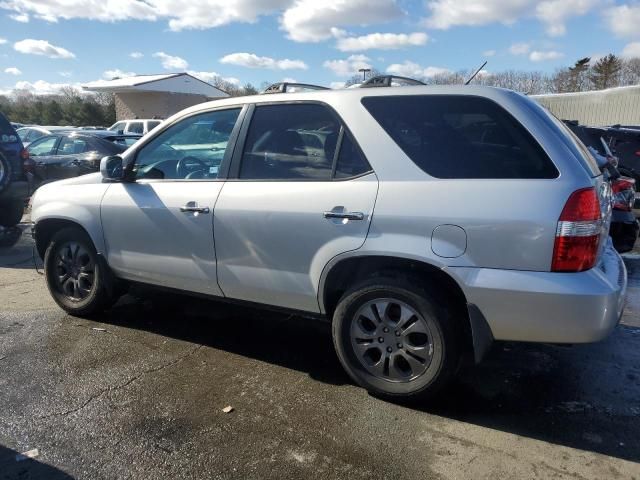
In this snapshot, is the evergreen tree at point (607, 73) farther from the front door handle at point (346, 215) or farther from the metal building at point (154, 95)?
the front door handle at point (346, 215)

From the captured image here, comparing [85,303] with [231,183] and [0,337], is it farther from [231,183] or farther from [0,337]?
[231,183]

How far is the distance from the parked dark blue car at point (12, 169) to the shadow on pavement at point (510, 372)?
155 inches

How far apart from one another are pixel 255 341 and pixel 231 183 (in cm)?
136

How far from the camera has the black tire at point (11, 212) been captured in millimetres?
8148

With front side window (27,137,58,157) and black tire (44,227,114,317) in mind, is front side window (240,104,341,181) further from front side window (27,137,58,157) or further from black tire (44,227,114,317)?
front side window (27,137,58,157)

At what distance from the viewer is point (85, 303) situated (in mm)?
4621

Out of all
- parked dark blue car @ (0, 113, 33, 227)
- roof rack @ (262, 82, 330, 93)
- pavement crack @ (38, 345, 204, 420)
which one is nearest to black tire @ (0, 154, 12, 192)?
parked dark blue car @ (0, 113, 33, 227)

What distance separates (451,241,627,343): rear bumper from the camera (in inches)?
107

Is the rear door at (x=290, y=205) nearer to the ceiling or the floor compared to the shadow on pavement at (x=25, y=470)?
nearer to the ceiling

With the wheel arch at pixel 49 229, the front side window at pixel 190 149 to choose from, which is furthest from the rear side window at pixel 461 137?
the wheel arch at pixel 49 229

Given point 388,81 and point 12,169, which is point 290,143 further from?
point 12,169

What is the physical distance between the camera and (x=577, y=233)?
106 inches

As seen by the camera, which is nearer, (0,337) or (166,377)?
(166,377)

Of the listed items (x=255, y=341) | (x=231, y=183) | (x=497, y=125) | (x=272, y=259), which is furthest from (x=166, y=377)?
(x=497, y=125)
